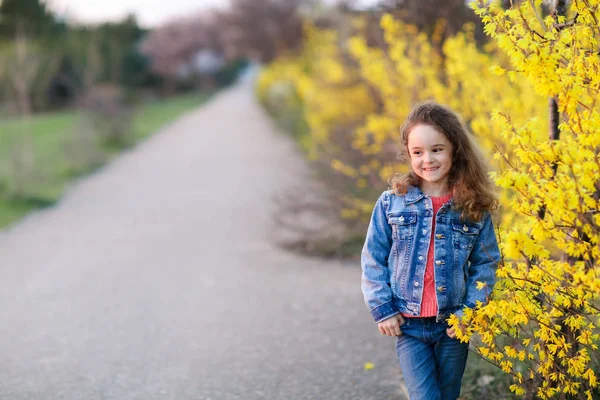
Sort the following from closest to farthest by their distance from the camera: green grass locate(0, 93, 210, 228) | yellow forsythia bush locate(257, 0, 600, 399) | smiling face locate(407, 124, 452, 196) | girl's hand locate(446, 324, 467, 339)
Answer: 1. yellow forsythia bush locate(257, 0, 600, 399)
2. girl's hand locate(446, 324, 467, 339)
3. smiling face locate(407, 124, 452, 196)
4. green grass locate(0, 93, 210, 228)

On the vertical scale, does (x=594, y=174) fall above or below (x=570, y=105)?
below

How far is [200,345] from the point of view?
438 cm

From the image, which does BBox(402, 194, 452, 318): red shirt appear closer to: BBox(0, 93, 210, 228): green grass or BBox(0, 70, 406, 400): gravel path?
BBox(0, 70, 406, 400): gravel path

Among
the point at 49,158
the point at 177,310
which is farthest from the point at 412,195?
the point at 49,158

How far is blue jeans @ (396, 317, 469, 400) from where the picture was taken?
2.51 metres

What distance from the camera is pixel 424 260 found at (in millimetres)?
2514

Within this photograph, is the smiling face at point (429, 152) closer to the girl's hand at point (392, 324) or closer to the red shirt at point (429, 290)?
the red shirt at point (429, 290)

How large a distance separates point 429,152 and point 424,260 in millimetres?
421

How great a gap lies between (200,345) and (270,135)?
13.5 metres

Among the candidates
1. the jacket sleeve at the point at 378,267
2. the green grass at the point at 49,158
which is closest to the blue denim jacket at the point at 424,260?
the jacket sleeve at the point at 378,267

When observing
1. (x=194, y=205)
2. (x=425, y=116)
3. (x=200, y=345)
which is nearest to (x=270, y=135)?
(x=194, y=205)

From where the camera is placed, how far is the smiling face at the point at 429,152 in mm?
2529

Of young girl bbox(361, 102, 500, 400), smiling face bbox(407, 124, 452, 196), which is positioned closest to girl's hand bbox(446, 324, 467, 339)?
young girl bbox(361, 102, 500, 400)

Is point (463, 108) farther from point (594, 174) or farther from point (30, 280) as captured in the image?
point (30, 280)
